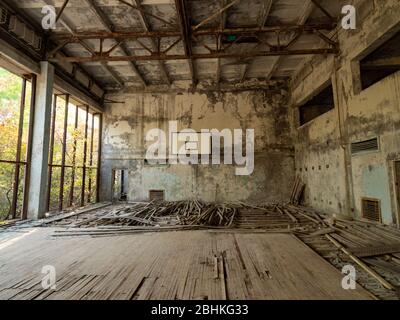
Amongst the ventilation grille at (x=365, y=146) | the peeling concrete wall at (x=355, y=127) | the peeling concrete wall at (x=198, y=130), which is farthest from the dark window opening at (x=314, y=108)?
the ventilation grille at (x=365, y=146)

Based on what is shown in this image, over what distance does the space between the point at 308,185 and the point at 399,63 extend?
5.07 meters

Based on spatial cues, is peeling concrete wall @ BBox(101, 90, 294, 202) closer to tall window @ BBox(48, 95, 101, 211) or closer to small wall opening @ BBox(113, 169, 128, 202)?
tall window @ BBox(48, 95, 101, 211)

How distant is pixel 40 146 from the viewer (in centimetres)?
689

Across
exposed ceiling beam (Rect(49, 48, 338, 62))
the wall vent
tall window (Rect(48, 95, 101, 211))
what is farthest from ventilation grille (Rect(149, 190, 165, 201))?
the wall vent

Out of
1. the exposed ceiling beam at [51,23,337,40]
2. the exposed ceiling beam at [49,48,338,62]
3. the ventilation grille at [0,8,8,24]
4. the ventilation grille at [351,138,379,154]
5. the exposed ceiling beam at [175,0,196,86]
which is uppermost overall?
the exposed ceiling beam at [51,23,337,40]

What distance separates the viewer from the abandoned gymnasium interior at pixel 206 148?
124 inches

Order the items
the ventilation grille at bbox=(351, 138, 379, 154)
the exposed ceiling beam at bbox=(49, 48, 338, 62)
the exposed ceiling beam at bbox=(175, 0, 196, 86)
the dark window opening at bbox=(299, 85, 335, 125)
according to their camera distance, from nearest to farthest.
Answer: the exposed ceiling beam at bbox=(175, 0, 196, 86), the ventilation grille at bbox=(351, 138, 379, 154), the exposed ceiling beam at bbox=(49, 48, 338, 62), the dark window opening at bbox=(299, 85, 335, 125)

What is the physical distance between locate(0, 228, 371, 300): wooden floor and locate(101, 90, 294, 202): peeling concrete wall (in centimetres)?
590

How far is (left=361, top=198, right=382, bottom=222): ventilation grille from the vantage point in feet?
17.8

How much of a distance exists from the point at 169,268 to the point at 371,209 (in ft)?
17.8

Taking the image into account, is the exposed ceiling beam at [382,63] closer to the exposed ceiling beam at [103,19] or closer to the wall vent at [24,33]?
the exposed ceiling beam at [103,19]

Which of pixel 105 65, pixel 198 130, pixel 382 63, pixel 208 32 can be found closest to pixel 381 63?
pixel 382 63

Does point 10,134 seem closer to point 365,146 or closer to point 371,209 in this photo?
point 365,146

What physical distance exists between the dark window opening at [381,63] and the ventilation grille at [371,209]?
3.51 meters
